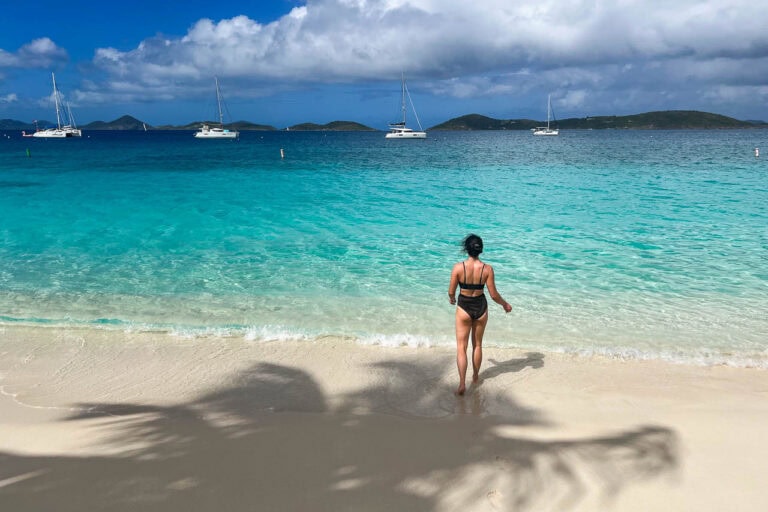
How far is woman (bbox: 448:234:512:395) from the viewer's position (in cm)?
571

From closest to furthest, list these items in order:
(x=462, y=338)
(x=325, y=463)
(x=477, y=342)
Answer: (x=325, y=463)
(x=462, y=338)
(x=477, y=342)

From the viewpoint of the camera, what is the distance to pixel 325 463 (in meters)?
4.65

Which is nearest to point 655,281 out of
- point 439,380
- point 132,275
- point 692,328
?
point 692,328

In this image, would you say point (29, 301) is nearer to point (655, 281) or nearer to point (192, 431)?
point (192, 431)

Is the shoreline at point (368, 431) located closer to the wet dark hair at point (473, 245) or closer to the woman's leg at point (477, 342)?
the woman's leg at point (477, 342)

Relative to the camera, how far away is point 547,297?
995 cm

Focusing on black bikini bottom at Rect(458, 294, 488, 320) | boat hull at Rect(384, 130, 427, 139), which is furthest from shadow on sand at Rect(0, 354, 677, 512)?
boat hull at Rect(384, 130, 427, 139)

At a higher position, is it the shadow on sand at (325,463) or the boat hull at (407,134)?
the boat hull at (407,134)

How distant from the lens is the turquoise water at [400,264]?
8492 mm

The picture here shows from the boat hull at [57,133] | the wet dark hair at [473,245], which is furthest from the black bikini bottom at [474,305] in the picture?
the boat hull at [57,133]

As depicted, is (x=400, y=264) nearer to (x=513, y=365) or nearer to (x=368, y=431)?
(x=513, y=365)

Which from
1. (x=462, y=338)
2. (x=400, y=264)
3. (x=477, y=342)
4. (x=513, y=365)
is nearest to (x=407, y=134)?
(x=400, y=264)

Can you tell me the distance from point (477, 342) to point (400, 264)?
650cm

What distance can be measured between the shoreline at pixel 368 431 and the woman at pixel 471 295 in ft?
1.90
